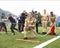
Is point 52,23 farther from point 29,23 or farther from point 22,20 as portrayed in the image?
point 29,23

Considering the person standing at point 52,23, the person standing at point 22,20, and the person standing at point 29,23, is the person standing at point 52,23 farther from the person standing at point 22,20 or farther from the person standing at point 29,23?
the person standing at point 29,23

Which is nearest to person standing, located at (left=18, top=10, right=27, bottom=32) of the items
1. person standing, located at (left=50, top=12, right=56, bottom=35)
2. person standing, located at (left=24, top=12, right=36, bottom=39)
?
person standing, located at (left=50, top=12, right=56, bottom=35)

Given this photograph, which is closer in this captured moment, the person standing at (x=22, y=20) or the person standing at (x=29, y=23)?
the person standing at (x=29, y=23)

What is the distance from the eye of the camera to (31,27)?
20.4 m

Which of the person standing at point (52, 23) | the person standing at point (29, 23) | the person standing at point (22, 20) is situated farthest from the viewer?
the person standing at point (22, 20)

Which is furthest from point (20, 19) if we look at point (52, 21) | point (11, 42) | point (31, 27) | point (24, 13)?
point (11, 42)

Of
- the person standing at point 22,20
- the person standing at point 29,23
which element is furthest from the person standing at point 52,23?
the person standing at point 29,23

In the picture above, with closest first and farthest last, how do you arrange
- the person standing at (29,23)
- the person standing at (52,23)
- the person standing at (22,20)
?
the person standing at (29,23)
the person standing at (52,23)
the person standing at (22,20)

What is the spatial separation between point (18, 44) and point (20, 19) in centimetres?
714

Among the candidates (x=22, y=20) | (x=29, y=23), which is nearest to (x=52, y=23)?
(x=22, y=20)

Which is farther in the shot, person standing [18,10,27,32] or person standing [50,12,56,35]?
person standing [18,10,27,32]

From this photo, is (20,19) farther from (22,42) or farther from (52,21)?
(22,42)

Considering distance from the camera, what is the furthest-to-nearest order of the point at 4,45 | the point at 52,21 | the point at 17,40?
the point at 52,21, the point at 17,40, the point at 4,45

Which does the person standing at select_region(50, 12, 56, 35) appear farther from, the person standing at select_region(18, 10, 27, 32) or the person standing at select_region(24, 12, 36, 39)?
the person standing at select_region(24, 12, 36, 39)
